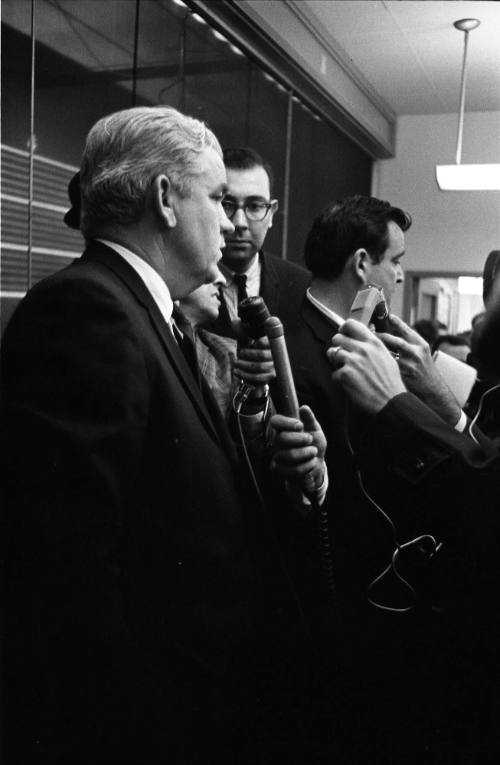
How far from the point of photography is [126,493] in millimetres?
924

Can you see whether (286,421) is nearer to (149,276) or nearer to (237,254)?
(149,276)

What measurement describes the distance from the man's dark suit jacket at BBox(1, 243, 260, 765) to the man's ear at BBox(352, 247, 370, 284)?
1.58 ft

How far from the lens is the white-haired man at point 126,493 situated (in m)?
0.87

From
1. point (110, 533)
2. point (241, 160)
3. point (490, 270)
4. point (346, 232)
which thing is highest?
point (241, 160)

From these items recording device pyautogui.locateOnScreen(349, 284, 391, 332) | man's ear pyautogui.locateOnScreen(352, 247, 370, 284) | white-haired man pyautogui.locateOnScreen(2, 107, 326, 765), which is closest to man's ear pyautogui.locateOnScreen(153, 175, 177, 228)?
white-haired man pyautogui.locateOnScreen(2, 107, 326, 765)

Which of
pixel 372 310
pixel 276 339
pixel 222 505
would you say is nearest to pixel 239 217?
pixel 372 310

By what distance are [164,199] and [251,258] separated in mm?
550

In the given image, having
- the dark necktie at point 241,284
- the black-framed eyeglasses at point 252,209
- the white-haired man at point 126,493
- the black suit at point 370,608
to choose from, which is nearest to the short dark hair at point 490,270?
the black suit at point 370,608

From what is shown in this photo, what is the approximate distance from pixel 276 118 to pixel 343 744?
2.37 metres

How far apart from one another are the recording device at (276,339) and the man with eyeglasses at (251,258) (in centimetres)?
28

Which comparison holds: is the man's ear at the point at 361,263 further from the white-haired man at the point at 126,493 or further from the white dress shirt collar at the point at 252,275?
the white-haired man at the point at 126,493

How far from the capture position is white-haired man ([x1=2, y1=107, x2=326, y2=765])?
87 centimetres

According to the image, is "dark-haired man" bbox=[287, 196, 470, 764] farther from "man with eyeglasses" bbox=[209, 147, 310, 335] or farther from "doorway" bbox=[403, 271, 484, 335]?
"man with eyeglasses" bbox=[209, 147, 310, 335]

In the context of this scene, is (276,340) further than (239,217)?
No
